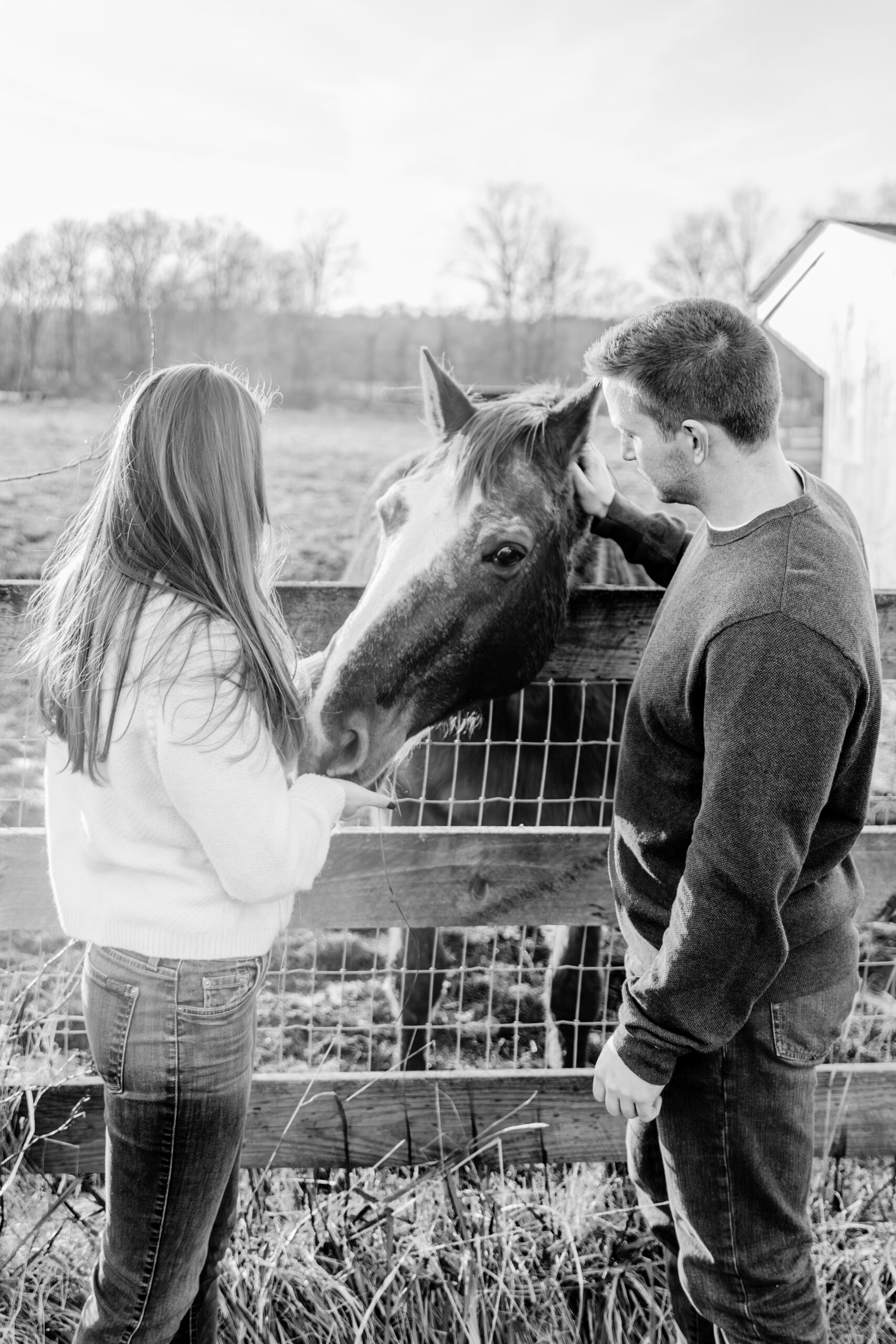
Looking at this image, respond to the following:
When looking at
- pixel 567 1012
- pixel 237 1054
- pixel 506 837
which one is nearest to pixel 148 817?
pixel 237 1054

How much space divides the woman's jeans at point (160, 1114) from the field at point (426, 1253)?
0.56m

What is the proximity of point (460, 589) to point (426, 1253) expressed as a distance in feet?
5.10

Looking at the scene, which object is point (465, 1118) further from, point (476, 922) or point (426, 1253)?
point (476, 922)

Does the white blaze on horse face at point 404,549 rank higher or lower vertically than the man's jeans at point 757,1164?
higher

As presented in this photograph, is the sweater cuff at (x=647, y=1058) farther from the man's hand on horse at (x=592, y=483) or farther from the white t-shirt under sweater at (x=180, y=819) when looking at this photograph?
Answer: the man's hand on horse at (x=592, y=483)

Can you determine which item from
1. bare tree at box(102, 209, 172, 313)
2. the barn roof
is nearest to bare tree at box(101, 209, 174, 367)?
bare tree at box(102, 209, 172, 313)

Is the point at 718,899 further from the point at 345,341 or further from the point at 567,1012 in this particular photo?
the point at 345,341

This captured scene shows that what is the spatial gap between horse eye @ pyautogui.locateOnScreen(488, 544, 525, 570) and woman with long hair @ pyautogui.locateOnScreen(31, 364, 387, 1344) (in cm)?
90

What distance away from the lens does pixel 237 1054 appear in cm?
162

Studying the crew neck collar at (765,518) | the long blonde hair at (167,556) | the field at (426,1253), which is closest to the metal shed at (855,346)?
the field at (426,1253)

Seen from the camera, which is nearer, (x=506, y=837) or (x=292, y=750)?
(x=292, y=750)

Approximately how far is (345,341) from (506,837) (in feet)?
97.2

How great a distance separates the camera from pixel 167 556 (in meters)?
1.58

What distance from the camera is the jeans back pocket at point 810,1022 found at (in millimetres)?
1618
